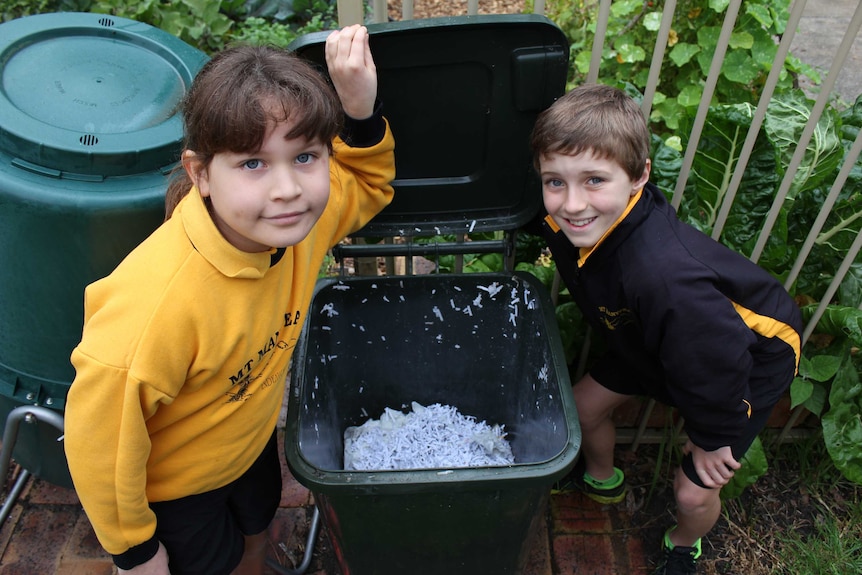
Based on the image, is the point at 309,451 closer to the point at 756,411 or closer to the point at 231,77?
the point at 231,77

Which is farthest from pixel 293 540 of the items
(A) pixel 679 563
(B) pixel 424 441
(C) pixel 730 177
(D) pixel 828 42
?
(D) pixel 828 42

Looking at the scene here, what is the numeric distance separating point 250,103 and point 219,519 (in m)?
0.98

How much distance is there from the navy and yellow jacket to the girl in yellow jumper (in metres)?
0.63

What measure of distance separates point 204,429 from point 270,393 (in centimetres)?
17

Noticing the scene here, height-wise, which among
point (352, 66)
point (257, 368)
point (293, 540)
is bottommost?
point (293, 540)

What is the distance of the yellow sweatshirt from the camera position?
125 cm

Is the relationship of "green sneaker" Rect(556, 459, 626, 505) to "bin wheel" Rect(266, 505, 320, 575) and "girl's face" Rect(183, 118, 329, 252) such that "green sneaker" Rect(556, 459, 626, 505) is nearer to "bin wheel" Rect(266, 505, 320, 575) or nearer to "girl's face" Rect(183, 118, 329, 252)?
"bin wheel" Rect(266, 505, 320, 575)

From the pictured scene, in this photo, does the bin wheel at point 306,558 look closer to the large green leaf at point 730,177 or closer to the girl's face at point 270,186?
the girl's face at point 270,186

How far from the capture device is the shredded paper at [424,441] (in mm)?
2092

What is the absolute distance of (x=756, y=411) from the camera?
6.08ft

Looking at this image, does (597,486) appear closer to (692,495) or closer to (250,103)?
(692,495)

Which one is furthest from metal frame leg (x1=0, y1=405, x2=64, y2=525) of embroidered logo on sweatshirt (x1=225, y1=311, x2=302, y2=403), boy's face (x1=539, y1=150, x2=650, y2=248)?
boy's face (x1=539, y1=150, x2=650, y2=248)

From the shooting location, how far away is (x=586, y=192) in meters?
1.63

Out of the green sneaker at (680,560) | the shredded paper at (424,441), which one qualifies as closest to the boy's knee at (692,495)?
the green sneaker at (680,560)
